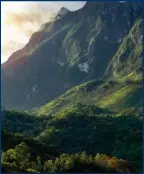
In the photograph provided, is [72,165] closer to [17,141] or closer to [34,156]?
[34,156]

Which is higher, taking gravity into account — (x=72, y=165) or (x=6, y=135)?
(x=6, y=135)

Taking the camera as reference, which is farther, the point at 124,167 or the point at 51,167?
the point at 124,167

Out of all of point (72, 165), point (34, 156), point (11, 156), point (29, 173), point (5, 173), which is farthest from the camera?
point (34, 156)

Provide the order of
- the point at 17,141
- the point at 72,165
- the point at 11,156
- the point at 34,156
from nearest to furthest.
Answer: the point at 11,156 → the point at 72,165 → the point at 34,156 → the point at 17,141

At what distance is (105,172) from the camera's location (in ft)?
235

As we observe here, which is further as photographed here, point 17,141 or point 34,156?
point 17,141

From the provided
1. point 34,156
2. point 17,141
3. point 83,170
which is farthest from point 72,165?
point 17,141

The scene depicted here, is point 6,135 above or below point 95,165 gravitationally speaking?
above

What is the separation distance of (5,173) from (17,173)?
3.65 feet

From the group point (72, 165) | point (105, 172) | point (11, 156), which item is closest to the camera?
point (11, 156)

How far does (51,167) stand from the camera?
6450cm

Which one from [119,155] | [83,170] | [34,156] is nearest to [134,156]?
[119,155]

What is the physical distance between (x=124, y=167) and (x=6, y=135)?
30.3 metres

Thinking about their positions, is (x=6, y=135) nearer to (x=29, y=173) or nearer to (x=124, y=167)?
(x=124, y=167)
